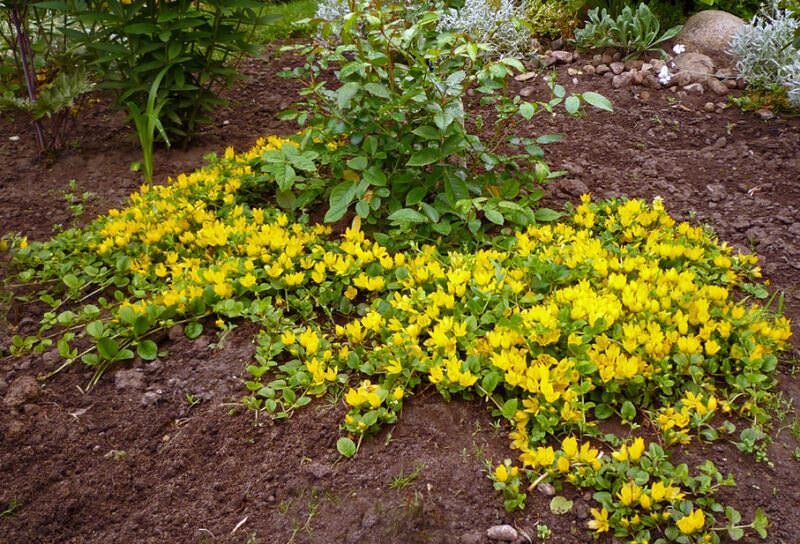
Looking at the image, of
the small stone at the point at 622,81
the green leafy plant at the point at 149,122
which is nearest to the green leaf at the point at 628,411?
the green leafy plant at the point at 149,122

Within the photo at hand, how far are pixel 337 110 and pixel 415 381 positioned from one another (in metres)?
1.46

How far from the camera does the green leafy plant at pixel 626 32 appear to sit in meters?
4.77

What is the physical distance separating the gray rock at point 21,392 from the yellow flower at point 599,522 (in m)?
1.79

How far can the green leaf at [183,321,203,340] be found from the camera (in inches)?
102

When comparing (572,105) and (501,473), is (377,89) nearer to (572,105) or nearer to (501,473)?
(572,105)

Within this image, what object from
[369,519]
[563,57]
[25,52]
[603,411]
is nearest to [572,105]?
[603,411]

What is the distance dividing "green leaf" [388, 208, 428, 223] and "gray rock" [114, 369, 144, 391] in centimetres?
116

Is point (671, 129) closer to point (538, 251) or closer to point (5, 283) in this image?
point (538, 251)

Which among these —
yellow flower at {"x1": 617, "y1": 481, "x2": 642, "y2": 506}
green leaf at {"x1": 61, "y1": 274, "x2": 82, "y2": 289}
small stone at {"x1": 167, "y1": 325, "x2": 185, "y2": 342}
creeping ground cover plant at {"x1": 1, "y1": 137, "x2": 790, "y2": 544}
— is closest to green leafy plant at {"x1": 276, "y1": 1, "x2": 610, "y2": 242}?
creeping ground cover plant at {"x1": 1, "y1": 137, "x2": 790, "y2": 544}

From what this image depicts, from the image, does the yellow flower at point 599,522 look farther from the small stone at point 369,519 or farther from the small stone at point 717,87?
the small stone at point 717,87

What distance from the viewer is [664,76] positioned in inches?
179

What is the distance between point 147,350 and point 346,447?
892 mm

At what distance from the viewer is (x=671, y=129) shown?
4.13 m

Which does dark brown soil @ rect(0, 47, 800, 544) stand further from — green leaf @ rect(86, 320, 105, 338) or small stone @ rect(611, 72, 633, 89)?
small stone @ rect(611, 72, 633, 89)
